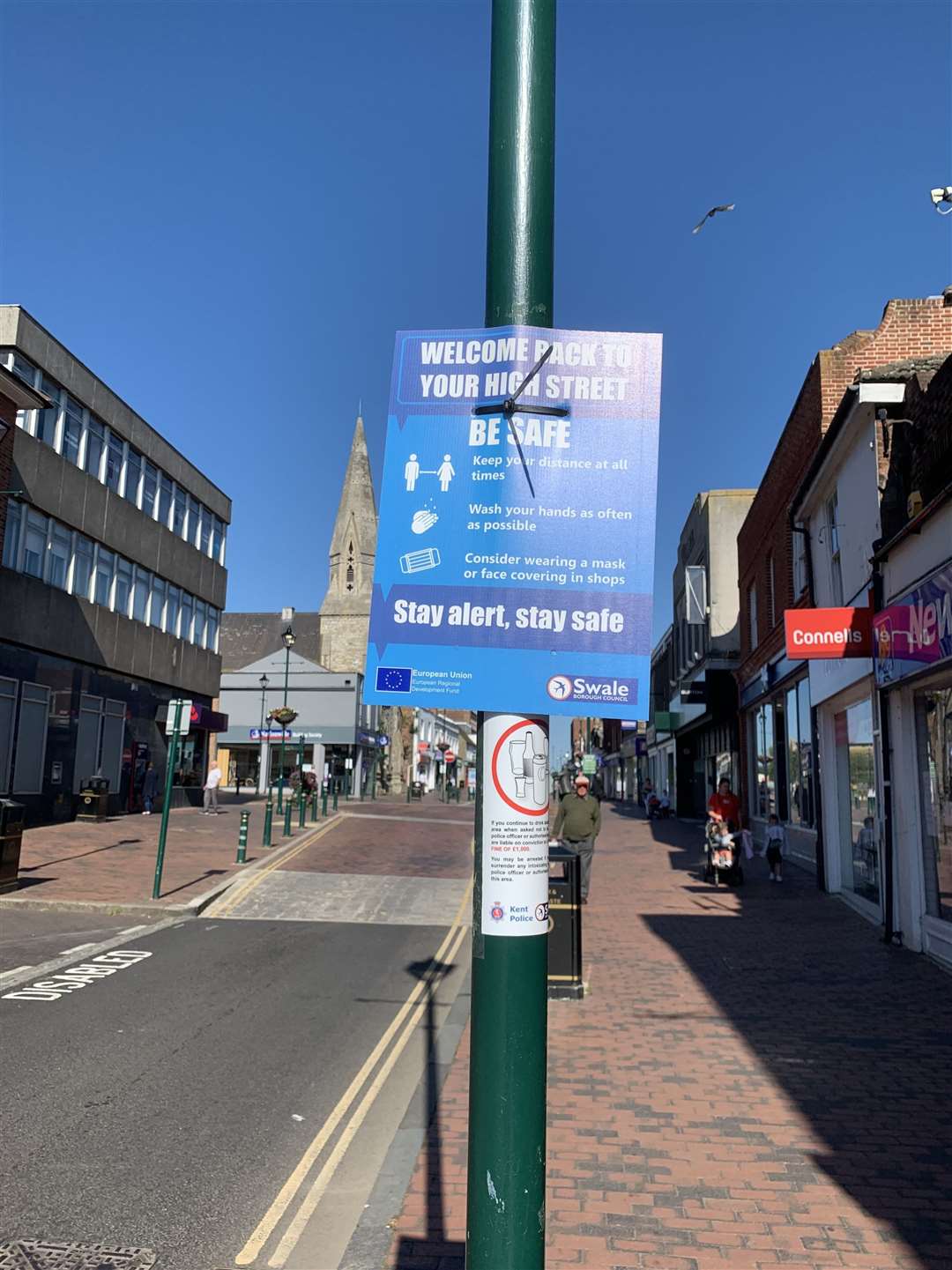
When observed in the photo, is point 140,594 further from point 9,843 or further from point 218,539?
point 9,843

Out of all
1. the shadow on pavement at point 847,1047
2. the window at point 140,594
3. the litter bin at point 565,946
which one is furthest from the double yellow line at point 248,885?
the window at point 140,594

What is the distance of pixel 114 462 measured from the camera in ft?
92.7

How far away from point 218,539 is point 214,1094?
106ft

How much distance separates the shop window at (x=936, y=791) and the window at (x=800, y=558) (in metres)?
7.03

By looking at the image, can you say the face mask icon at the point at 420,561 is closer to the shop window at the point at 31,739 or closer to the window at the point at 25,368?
the shop window at the point at 31,739

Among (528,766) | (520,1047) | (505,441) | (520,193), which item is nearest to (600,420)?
(505,441)

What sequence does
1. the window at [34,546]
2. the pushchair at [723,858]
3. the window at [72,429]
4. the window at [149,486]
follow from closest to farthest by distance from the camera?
the pushchair at [723,858] < the window at [34,546] < the window at [72,429] < the window at [149,486]

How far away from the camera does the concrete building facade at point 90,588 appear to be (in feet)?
75.6

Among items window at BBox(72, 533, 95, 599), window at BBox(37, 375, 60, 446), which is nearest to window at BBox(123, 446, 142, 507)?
window at BBox(72, 533, 95, 599)

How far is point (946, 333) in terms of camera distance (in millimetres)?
14656

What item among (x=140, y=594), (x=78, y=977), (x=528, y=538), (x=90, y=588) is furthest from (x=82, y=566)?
(x=528, y=538)

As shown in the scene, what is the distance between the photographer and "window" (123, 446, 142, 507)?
29.2 metres

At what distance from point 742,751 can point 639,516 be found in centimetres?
2518

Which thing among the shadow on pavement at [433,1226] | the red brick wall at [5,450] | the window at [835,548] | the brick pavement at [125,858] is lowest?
the shadow on pavement at [433,1226]
